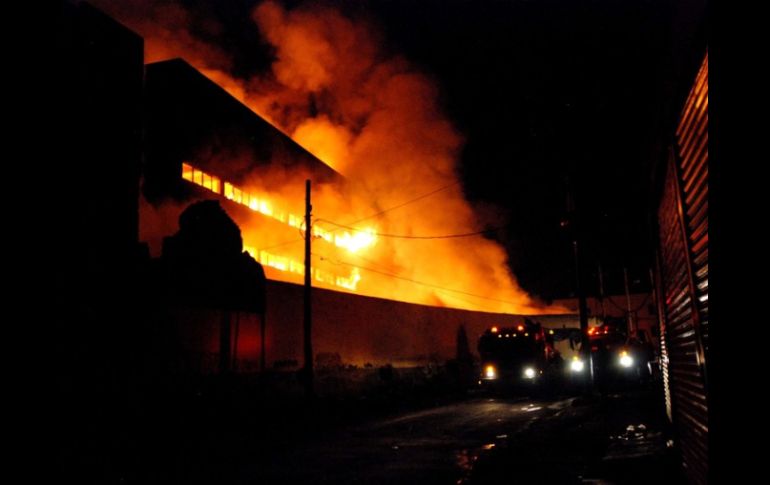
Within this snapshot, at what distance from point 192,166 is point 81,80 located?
11223 mm

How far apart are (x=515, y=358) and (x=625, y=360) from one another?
4518 mm

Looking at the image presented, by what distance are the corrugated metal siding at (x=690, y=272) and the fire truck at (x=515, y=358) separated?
1792 centimetres

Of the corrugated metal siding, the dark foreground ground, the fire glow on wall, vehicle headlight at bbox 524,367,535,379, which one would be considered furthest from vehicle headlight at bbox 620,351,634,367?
the corrugated metal siding

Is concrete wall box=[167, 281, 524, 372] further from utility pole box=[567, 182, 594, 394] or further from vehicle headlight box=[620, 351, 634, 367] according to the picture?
vehicle headlight box=[620, 351, 634, 367]

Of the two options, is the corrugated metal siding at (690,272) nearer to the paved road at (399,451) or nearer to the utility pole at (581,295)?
the paved road at (399,451)

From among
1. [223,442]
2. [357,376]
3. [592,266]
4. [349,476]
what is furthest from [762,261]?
[592,266]

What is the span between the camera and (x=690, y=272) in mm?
4113

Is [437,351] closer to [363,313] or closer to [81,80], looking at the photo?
[363,313]

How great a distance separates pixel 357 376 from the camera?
24312 millimetres

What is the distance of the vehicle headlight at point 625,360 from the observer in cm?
2455

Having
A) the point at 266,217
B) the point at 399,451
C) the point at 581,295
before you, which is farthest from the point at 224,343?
the point at 266,217

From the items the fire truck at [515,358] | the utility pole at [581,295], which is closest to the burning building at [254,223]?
the fire truck at [515,358]

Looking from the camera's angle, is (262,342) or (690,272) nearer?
(690,272)

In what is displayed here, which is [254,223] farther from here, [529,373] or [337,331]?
[529,373]
